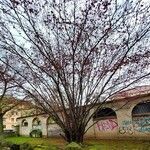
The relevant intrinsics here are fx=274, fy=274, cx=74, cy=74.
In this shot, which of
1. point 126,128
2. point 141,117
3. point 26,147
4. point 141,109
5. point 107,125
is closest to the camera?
point 26,147

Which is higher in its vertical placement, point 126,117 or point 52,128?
point 126,117

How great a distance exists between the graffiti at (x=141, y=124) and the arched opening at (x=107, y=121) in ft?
7.55

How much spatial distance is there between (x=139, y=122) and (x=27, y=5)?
54.6 feet

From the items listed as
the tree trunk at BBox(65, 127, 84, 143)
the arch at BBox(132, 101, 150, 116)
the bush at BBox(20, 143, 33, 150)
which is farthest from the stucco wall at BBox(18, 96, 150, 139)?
the bush at BBox(20, 143, 33, 150)

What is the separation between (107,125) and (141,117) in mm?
4092

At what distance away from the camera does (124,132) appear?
979 inches

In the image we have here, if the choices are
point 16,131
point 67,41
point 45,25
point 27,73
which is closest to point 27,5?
point 45,25

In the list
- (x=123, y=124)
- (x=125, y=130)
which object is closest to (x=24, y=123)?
(x=123, y=124)

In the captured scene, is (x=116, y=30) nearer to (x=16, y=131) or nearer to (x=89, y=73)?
(x=89, y=73)

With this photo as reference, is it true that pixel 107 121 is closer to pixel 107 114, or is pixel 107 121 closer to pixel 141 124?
pixel 107 114

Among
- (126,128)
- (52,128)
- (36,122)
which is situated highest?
(36,122)

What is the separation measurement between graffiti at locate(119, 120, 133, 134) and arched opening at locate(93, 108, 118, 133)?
714 millimetres

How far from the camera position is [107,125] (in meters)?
26.4

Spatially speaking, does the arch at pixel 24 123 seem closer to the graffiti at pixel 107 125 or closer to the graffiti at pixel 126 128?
the graffiti at pixel 107 125
